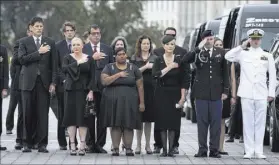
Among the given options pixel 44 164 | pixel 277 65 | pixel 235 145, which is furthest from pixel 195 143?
pixel 44 164

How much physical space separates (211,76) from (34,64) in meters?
2.78

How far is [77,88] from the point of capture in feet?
61.1

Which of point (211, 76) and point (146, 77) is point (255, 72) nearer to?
point (211, 76)

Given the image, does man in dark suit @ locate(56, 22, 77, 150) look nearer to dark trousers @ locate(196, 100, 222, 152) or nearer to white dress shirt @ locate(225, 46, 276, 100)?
dark trousers @ locate(196, 100, 222, 152)

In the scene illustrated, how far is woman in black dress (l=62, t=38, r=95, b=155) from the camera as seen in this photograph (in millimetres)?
18594

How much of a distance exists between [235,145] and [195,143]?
0.87 metres

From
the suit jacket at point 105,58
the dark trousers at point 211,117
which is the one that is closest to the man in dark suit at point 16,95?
the suit jacket at point 105,58

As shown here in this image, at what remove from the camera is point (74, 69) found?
18578 millimetres

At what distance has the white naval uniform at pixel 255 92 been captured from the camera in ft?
60.4

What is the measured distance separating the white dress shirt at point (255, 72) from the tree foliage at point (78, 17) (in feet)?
221

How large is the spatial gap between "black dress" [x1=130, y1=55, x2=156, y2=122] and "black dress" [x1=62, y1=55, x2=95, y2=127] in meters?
0.99

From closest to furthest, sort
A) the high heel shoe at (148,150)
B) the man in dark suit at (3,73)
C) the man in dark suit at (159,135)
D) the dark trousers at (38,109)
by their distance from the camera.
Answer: the man in dark suit at (159,135) → the high heel shoe at (148,150) → the dark trousers at (38,109) → the man in dark suit at (3,73)

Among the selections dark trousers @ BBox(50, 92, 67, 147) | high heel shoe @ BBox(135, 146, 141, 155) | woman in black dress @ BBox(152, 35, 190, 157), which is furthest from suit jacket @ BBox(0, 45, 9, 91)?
woman in black dress @ BBox(152, 35, 190, 157)

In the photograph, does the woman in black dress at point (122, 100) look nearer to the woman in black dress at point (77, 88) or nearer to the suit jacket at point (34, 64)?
the woman in black dress at point (77, 88)
